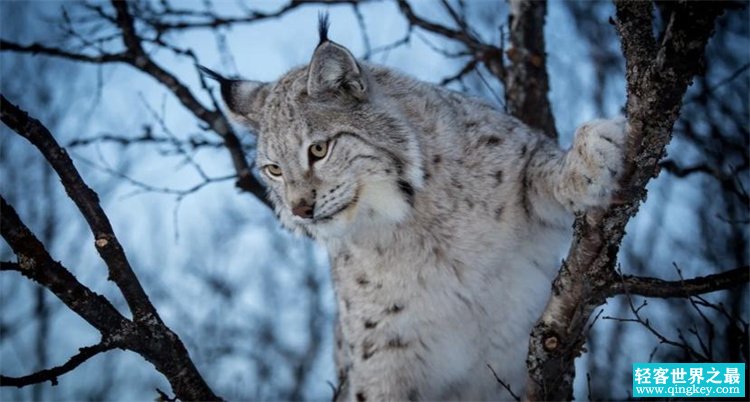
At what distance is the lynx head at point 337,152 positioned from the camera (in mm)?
4590

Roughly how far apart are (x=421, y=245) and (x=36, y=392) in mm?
8719

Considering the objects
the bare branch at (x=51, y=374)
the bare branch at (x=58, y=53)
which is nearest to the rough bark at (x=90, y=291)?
the bare branch at (x=51, y=374)

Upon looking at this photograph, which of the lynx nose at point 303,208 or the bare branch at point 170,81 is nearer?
the lynx nose at point 303,208

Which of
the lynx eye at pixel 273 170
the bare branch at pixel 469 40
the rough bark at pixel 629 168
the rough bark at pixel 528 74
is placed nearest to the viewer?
the rough bark at pixel 629 168

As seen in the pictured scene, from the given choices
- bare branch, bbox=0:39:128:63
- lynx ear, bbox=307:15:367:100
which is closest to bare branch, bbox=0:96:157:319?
lynx ear, bbox=307:15:367:100

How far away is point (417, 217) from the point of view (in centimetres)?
482

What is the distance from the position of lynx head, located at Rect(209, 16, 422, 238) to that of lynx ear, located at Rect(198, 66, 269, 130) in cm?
36

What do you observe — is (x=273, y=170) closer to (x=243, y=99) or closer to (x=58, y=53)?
(x=243, y=99)

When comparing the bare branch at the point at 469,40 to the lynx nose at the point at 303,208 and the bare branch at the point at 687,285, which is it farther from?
the bare branch at the point at 687,285

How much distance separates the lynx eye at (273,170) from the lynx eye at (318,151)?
276mm

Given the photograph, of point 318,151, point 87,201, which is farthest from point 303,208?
point 87,201

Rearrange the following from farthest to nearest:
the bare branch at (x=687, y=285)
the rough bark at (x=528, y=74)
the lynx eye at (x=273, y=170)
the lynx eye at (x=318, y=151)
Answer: the rough bark at (x=528, y=74) → the lynx eye at (x=273, y=170) → the lynx eye at (x=318, y=151) → the bare branch at (x=687, y=285)

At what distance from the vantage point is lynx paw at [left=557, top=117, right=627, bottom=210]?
3.70m

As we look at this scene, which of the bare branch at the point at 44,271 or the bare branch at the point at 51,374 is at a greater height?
the bare branch at the point at 44,271
